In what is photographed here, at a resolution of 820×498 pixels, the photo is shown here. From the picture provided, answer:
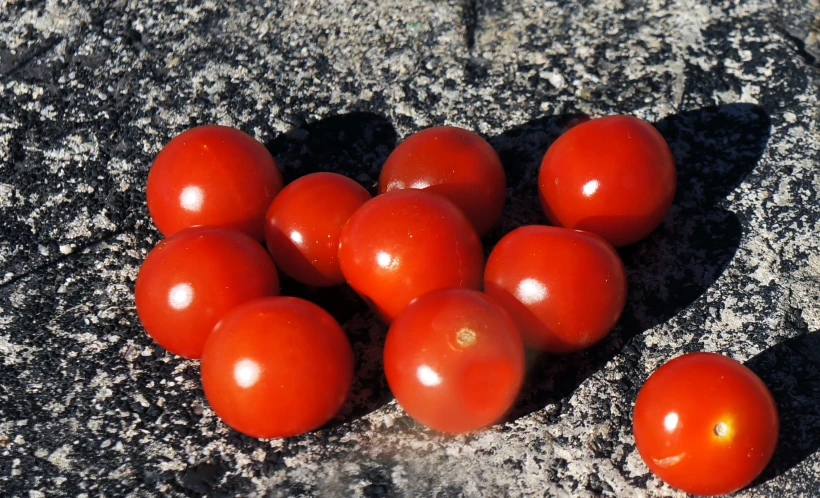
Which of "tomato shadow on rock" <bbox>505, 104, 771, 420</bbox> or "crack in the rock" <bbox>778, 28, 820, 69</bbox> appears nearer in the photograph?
"tomato shadow on rock" <bbox>505, 104, 771, 420</bbox>

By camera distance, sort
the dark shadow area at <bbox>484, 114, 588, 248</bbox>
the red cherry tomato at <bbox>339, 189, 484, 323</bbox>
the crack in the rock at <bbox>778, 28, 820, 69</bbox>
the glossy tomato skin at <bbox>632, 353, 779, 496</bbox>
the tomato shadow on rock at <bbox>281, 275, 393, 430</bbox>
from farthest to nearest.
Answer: the crack in the rock at <bbox>778, 28, 820, 69</bbox>, the dark shadow area at <bbox>484, 114, 588, 248</bbox>, the tomato shadow on rock at <bbox>281, 275, 393, 430</bbox>, the red cherry tomato at <bbox>339, 189, 484, 323</bbox>, the glossy tomato skin at <bbox>632, 353, 779, 496</bbox>

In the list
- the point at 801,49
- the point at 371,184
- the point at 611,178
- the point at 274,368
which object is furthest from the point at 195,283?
the point at 801,49

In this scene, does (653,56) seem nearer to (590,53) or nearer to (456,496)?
(590,53)

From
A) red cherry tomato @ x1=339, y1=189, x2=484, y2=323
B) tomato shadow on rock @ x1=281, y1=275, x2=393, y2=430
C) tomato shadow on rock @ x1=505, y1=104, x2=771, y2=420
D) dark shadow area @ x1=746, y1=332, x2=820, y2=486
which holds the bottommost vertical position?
dark shadow area @ x1=746, y1=332, x2=820, y2=486

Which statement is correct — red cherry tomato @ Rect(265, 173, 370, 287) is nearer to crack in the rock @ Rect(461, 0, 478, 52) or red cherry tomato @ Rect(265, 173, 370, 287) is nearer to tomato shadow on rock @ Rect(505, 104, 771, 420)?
tomato shadow on rock @ Rect(505, 104, 771, 420)

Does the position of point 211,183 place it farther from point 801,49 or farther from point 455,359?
point 801,49

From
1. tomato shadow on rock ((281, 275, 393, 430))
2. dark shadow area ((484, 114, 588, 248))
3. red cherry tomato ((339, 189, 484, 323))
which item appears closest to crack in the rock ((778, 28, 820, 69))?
dark shadow area ((484, 114, 588, 248))
